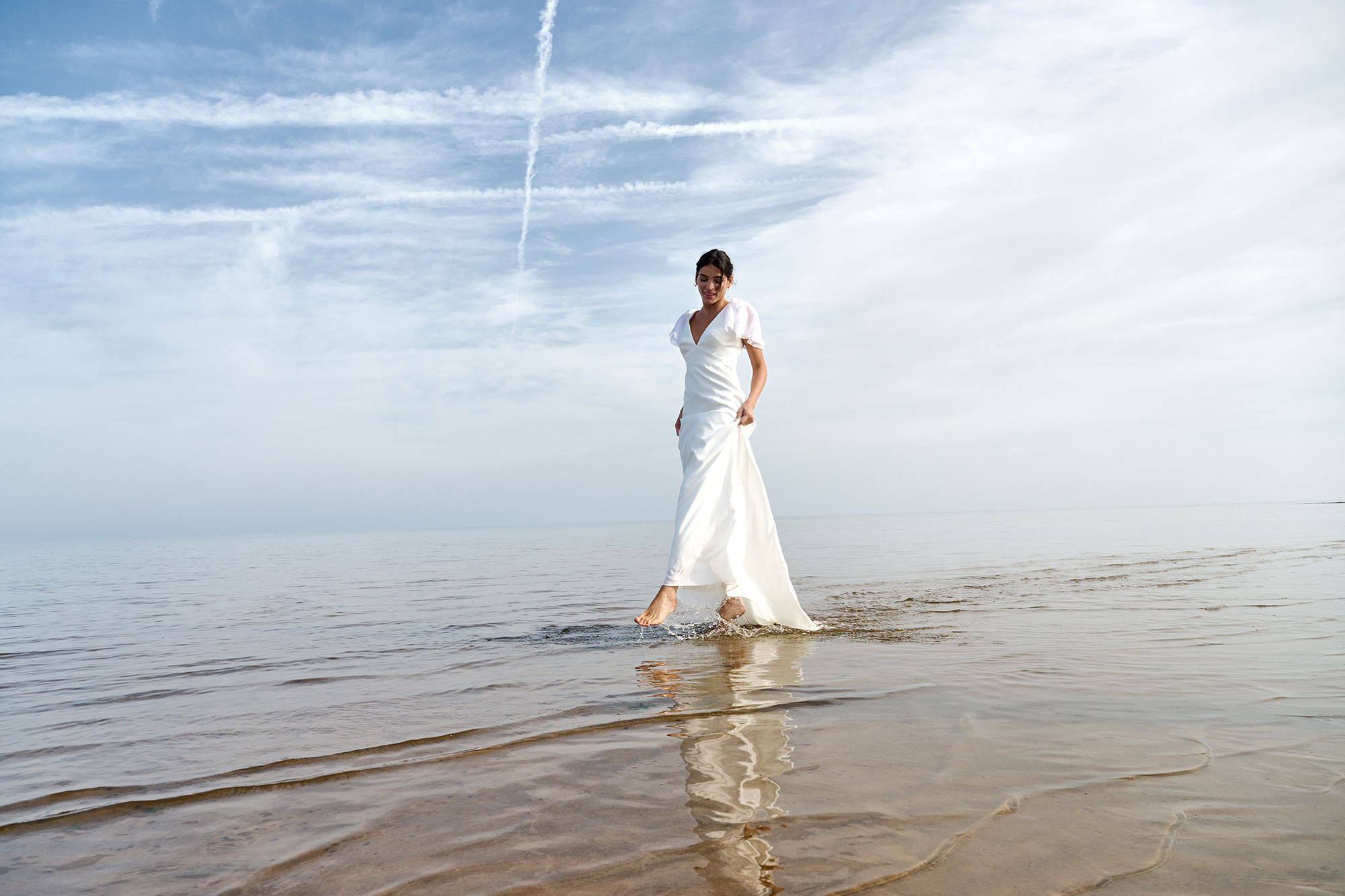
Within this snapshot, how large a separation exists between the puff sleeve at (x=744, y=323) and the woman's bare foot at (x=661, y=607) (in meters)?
1.82

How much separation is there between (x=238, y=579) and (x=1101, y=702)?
46.1 ft

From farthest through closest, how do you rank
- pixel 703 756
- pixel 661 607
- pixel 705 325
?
pixel 705 325
pixel 661 607
pixel 703 756

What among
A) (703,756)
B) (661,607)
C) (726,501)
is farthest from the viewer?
(726,501)

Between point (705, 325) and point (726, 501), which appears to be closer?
point (726, 501)

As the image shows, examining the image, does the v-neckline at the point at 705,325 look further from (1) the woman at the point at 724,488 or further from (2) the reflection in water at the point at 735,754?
(2) the reflection in water at the point at 735,754

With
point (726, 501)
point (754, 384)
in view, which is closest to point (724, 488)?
point (726, 501)

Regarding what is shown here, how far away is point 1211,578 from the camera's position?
766 cm

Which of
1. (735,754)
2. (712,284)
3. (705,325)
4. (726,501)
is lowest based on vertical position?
(735,754)

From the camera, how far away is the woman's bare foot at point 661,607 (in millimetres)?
5184

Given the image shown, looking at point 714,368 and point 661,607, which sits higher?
point 714,368

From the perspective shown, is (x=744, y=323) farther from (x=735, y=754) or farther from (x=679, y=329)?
(x=735, y=754)

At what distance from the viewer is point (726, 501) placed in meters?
5.50

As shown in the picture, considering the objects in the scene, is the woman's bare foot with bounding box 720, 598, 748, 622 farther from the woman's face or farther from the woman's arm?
the woman's face

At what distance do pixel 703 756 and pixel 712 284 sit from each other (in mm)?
3728
